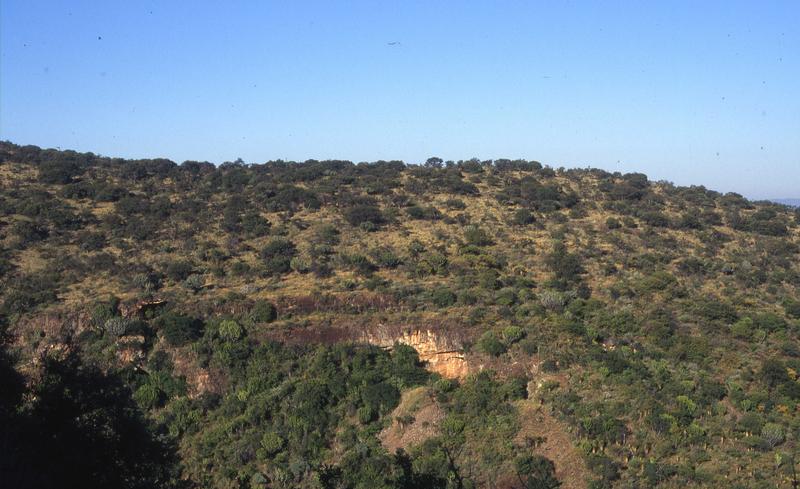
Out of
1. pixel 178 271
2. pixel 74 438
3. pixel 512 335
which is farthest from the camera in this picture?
pixel 178 271

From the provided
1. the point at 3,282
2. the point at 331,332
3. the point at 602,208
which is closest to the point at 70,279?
the point at 3,282

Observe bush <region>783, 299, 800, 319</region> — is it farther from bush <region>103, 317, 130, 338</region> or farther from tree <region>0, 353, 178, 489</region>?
bush <region>103, 317, 130, 338</region>

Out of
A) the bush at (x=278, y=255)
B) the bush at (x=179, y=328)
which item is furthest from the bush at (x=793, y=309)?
the bush at (x=179, y=328)

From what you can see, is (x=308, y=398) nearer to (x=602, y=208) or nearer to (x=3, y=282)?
(x=3, y=282)

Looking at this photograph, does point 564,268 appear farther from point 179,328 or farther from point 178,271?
point 178,271

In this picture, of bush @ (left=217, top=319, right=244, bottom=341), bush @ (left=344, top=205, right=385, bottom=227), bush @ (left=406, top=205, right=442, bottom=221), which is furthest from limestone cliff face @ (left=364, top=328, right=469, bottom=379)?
bush @ (left=406, top=205, right=442, bottom=221)

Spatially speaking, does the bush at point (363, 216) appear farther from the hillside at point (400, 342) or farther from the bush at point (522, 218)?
the bush at point (522, 218)

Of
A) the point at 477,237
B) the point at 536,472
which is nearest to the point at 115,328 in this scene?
the point at 536,472
